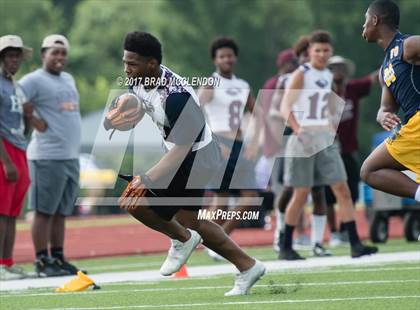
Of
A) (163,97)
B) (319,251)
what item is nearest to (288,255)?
(319,251)

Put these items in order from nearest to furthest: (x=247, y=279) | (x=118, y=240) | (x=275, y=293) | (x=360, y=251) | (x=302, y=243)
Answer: (x=247, y=279)
(x=275, y=293)
(x=360, y=251)
(x=302, y=243)
(x=118, y=240)

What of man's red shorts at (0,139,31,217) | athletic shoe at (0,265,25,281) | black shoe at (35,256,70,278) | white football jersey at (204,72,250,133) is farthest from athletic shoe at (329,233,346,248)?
athletic shoe at (0,265,25,281)

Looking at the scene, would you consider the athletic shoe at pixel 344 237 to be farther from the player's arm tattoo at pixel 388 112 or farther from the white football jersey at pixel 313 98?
the player's arm tattoo at pixel 388 112

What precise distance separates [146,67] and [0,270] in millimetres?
3896

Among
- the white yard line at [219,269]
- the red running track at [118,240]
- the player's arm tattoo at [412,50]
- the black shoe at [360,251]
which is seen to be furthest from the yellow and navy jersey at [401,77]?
the red running track at [118,240]

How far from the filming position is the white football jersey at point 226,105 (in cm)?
1389

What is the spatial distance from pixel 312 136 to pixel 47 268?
10.3ft

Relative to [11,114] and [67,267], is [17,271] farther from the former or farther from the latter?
[11,114]

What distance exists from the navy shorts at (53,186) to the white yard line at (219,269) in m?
0.92

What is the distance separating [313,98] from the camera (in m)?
13.8

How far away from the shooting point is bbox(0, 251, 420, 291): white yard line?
11.5m

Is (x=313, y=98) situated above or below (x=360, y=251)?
above

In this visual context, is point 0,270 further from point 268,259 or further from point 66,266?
point 268,259

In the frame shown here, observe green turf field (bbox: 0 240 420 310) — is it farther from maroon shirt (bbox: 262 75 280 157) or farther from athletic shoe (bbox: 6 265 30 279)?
maroon shirt (bbox: 262 75 280 157)
